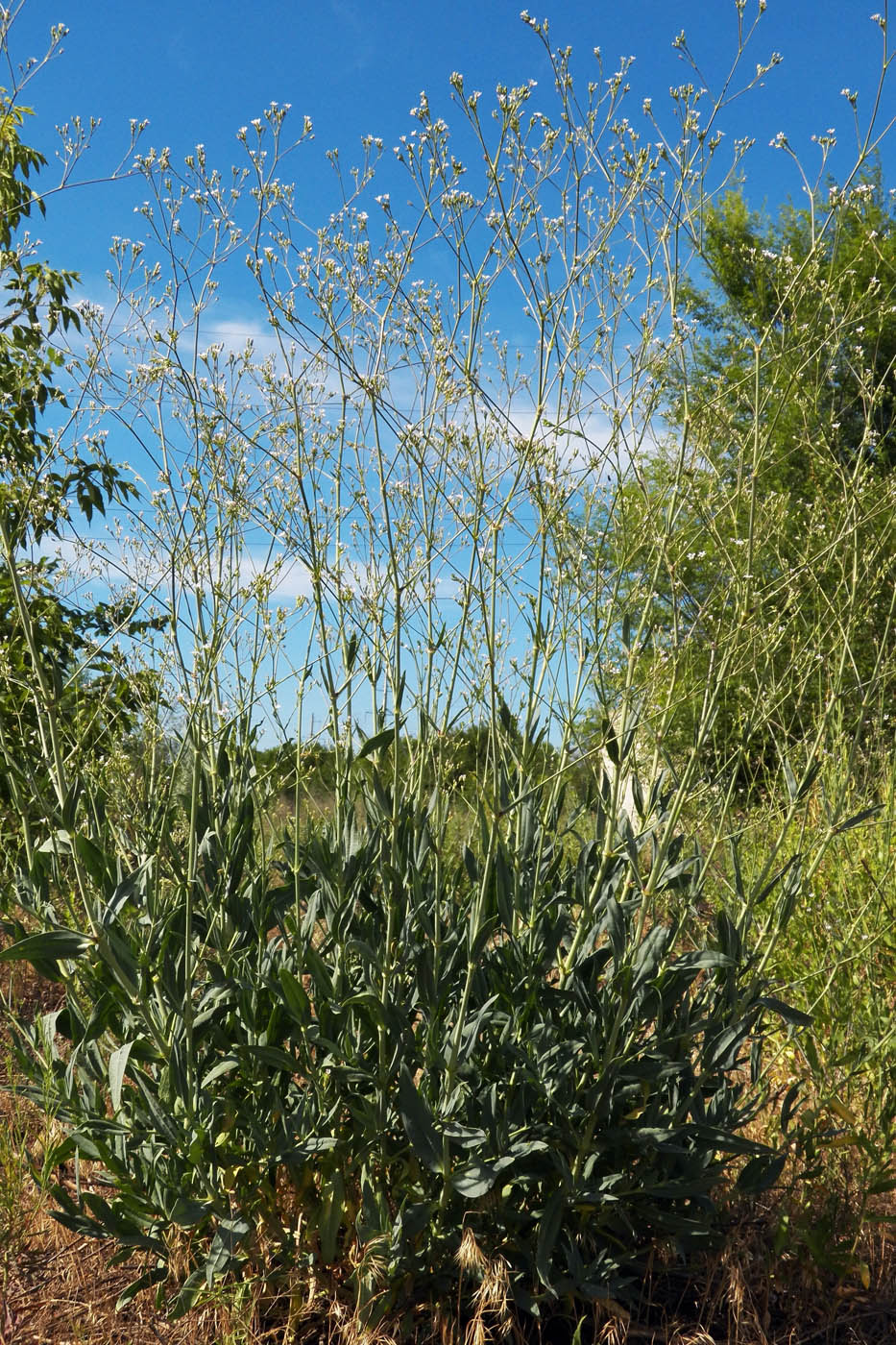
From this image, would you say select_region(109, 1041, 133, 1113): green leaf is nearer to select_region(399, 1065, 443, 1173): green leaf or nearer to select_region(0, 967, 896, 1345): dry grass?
select_region(0, 967, 896, 1345): dry grass

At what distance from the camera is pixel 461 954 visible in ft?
7.92

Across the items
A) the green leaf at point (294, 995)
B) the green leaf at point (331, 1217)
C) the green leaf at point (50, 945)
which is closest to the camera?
the green leaf at point (50, 945)

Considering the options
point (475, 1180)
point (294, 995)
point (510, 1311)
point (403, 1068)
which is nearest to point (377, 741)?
point (294, 995)

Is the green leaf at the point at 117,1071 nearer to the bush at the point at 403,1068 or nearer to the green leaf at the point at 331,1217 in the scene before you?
the bush at the point at 403,1068

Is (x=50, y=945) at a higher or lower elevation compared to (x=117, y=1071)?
higher

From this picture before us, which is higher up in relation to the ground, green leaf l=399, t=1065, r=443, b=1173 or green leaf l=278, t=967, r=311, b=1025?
green leaf l=278, t=967, r=311, b=1025

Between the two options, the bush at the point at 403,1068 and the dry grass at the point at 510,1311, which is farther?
the dry grass at the point at 510,1311

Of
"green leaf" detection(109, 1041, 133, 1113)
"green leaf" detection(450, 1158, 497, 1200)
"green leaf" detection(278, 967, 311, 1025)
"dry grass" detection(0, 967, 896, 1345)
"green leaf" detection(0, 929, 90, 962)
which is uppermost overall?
"green leaf" detection(0, 929, 90, 962)

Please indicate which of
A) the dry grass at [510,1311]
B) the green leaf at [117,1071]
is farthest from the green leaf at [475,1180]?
the green leaf at [117,1071]

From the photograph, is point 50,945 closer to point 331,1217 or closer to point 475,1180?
point 331,1217

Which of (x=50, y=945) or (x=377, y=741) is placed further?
(x=377, y=741)

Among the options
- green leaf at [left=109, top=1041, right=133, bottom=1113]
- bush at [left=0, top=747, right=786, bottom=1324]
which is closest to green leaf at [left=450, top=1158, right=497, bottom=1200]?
bush at [left=0, top=747, right=786, bottom=1324]

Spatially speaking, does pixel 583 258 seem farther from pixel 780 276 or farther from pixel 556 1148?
pixel 556 1148

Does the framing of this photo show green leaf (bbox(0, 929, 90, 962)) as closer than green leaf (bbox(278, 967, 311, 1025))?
Yes
